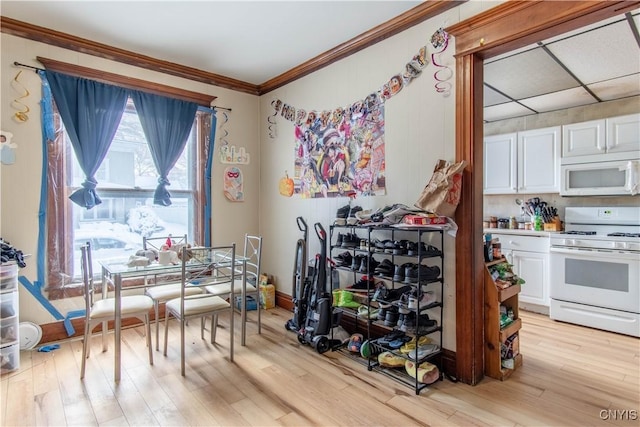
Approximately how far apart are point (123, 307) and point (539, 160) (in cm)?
455

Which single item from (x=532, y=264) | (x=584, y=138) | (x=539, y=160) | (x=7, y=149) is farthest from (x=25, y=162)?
(x=584, y=138)

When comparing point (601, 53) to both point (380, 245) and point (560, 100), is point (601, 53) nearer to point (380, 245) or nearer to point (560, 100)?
point (560, 100)

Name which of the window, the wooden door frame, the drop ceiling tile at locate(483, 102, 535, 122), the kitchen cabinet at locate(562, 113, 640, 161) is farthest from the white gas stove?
the window

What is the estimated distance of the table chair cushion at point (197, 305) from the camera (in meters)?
2.54

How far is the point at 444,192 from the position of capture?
7.36ft

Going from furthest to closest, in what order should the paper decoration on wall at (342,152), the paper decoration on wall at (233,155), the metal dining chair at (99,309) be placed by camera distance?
the paper decoration on wall at (233,155)
the paper decoration on wall at (342,152)
the metal dining chair at (99,309)

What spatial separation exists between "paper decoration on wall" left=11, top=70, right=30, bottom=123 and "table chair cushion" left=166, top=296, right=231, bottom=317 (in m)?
1.96

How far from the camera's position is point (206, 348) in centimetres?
289

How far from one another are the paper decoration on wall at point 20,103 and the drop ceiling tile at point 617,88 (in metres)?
5.12

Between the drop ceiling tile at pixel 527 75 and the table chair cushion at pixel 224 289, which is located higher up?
the drop ceiling tile at pixel 527 75

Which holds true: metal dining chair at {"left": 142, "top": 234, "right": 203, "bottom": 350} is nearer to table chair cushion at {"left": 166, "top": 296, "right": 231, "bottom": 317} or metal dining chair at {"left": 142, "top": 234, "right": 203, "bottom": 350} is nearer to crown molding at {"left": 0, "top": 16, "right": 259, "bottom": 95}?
table chair cushion at {"left": 166, "top": 296, "right": 231, "bottom": 317}

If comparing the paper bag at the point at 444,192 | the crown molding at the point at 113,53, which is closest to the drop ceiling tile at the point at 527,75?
the paper bag at the point at 444,192

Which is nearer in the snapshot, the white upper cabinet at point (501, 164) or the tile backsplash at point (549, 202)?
the tile backsplash at point (549, 202)

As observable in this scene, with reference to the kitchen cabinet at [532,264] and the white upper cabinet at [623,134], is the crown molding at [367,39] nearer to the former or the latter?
the white upper cabinet at [623,134]
